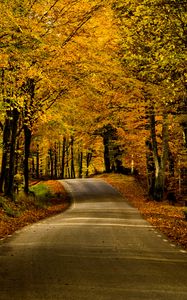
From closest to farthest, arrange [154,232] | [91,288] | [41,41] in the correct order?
1. [91,288]
2. [41,41]
3. [154,232]

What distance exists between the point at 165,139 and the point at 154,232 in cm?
1376

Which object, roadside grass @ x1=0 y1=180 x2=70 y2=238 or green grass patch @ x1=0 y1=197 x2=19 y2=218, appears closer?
roadside grass @ x1=0 y1=180 x2=70 y2=238

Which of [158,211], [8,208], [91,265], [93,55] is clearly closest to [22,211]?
[8,208]

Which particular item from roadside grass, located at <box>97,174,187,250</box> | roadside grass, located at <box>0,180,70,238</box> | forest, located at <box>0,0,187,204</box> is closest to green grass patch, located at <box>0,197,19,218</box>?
roadside grass, located at <box>0,180,70,238</box>

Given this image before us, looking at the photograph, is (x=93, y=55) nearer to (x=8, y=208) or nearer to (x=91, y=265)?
(x=8, y=208)

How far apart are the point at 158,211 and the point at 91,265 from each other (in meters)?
17.4

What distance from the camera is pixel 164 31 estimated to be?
13.8 m

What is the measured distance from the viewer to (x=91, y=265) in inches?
382

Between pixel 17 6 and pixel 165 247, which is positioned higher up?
pixel 17 6

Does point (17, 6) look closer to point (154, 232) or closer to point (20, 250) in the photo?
point (20, 250)

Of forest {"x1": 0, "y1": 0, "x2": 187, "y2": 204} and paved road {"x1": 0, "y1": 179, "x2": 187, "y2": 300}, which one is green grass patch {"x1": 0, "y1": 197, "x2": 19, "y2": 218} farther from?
paved road {"x1": 0, "y1": 179, "x2": 187, "y2": 300}

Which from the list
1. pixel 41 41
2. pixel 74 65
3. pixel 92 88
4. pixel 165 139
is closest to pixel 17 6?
pixel 41 41

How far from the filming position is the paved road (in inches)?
283

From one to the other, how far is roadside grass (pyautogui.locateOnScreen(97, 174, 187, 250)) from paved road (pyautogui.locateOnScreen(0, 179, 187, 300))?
793 millimetres
